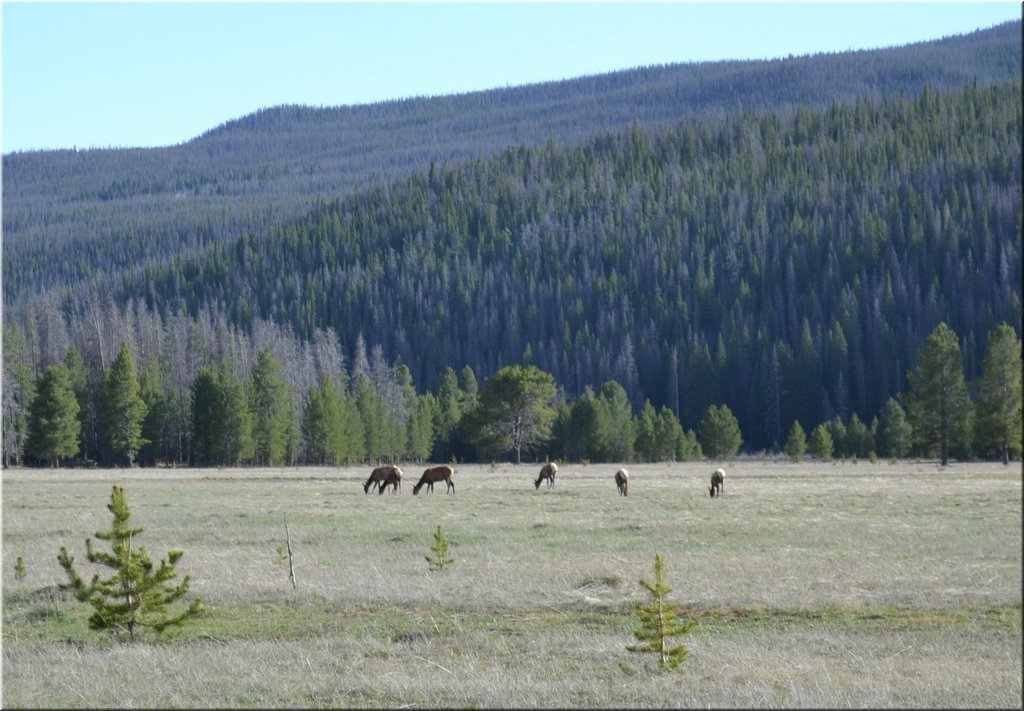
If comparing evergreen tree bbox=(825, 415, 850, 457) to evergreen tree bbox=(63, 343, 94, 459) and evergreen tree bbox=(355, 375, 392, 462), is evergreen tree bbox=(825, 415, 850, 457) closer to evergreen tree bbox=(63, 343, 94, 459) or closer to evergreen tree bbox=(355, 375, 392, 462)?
evergreen tree bbox=(355, 375, 392, 462)

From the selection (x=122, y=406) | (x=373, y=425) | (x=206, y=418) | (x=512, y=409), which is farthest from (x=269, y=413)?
(x=512, y=409)

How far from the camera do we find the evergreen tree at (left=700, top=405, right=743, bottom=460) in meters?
103

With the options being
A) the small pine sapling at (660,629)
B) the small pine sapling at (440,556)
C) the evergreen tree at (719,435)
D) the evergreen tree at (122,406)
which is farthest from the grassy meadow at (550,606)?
the evergreen tree at (719,435)

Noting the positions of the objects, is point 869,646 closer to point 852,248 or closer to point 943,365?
point 943,365

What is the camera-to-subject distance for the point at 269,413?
9688cm

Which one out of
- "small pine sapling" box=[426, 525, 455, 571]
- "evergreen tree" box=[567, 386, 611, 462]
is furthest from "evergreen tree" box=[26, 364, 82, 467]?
"small pine sapling" box=[426, 525, 455, 571]

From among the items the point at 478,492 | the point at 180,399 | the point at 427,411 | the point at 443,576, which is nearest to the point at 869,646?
the point at 443,576

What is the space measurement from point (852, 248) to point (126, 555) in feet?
600

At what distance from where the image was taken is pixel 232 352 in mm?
130250

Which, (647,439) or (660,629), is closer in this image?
(660,629)

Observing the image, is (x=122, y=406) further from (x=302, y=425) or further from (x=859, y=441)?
(x=859, y=441)

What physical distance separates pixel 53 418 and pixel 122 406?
5.76m

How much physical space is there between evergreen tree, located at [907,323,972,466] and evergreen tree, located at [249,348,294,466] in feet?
243

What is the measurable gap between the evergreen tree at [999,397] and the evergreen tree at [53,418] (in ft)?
256
